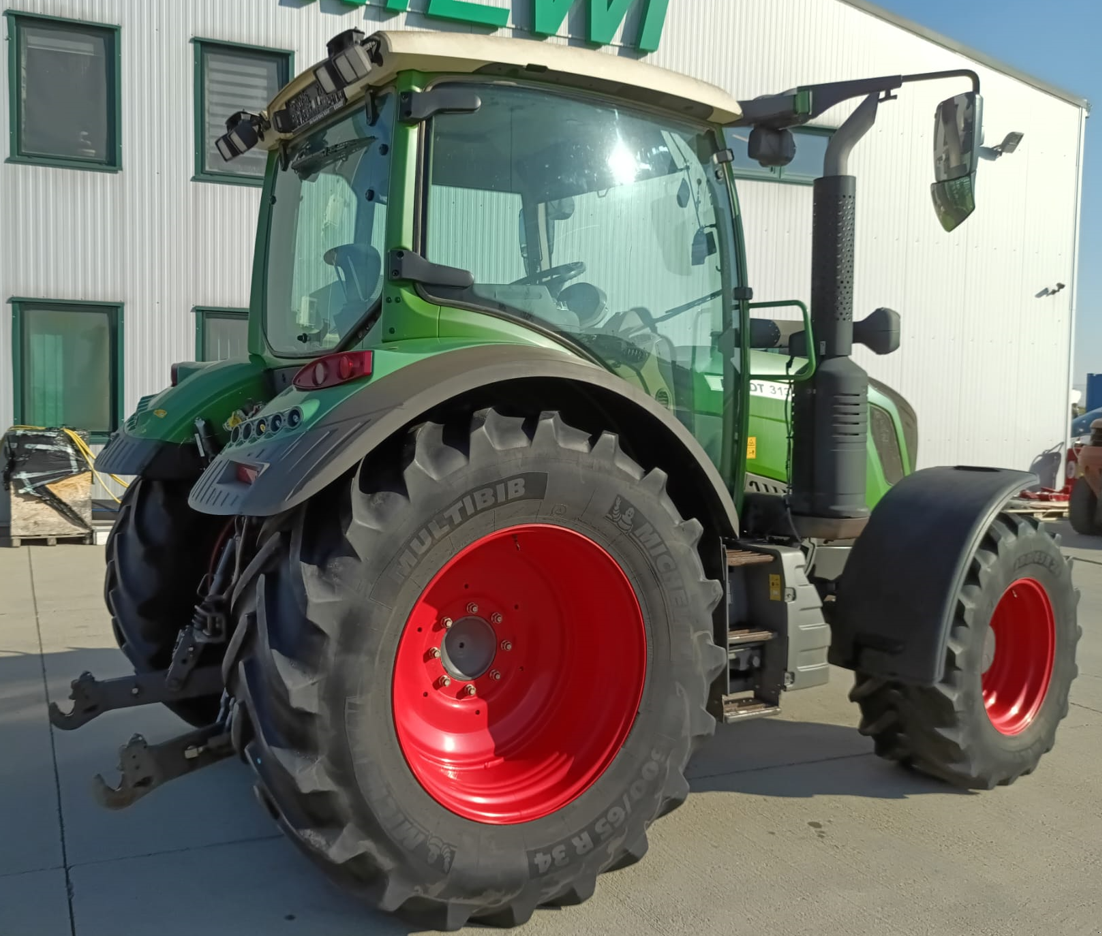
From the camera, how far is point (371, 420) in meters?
2.44

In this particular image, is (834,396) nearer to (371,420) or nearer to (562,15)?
(371,420)

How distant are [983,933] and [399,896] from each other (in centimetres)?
155

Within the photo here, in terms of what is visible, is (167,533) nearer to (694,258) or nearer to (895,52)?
(694,258)

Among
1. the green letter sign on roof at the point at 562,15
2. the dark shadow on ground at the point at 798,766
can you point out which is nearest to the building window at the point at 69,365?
the green letter sign on roof at the point at 562,15

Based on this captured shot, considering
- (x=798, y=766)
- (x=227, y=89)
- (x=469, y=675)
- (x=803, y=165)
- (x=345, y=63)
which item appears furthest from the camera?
(x=803, y=165)

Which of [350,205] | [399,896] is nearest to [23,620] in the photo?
[350,205]

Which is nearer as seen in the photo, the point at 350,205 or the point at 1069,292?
the point at 350,205

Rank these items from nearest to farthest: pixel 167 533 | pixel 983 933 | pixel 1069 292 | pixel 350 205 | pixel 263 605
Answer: pixel 263 605 → pixel 983 933 → pixel 350 205 → pixel 167 533 → pixel 1069 292

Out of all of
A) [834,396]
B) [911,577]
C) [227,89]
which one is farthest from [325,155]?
[227,89]

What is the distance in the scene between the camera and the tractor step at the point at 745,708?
3.24 meters

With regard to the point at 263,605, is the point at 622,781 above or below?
below

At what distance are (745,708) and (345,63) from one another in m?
2.29

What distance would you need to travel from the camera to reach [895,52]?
13.2m

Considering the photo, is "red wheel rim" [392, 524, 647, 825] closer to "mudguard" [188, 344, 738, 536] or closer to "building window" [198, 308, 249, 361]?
"mudguard" [188, 344, 738, 536]
